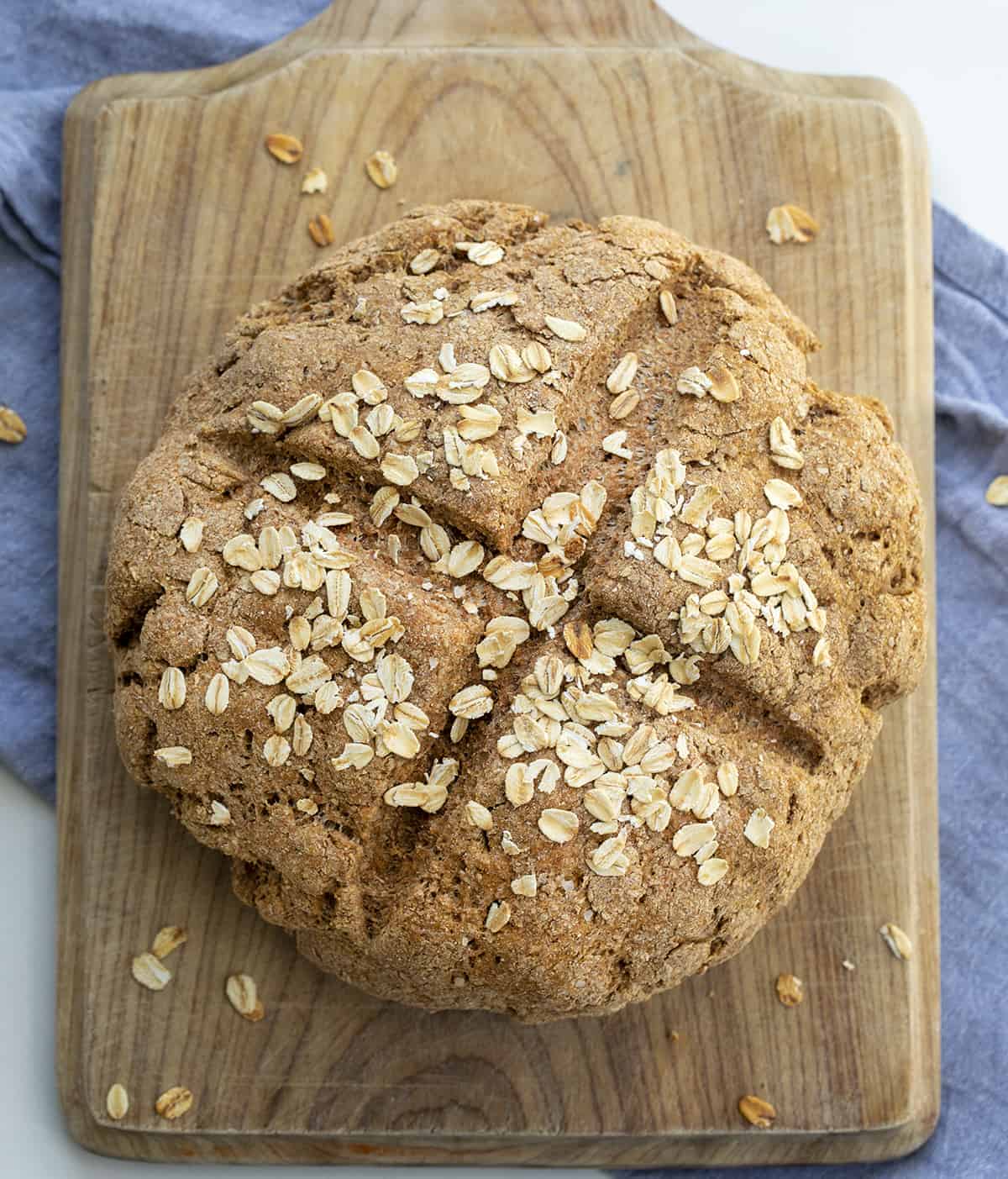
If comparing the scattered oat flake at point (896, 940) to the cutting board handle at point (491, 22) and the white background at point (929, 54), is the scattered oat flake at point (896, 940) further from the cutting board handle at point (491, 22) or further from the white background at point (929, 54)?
the cutting board handle at point (491, 22)

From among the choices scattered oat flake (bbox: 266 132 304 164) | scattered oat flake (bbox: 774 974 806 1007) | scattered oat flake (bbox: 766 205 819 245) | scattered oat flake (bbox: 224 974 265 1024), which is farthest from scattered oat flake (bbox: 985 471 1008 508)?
scattered oat flake (bbox: 224 974 265 1024)

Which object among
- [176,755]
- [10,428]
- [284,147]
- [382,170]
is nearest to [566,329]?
[382,170]

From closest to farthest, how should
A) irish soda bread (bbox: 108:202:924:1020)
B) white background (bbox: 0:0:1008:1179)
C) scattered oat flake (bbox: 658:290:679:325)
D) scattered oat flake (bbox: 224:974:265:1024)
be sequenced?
1. irish soda bread (bbox: 108:202:924:1020)
2. scattered oat flake (bbox: 658:290:679:325)
3. scattered oat flake (bbox: 224:974:265:1024)
4. white background (bbox: 0:0:1008:1179)

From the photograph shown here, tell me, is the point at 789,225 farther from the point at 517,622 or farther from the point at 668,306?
the point at 517,622

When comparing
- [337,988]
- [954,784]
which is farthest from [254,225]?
[954,784]

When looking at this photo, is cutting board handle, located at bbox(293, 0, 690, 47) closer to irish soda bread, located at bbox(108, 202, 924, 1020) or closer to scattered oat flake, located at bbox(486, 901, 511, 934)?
irish soda bread, located at bbox(108, 202, 924, 1020)

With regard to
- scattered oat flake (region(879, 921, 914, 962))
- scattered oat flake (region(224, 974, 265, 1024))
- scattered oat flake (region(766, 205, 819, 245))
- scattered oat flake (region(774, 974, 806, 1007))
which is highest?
scattered oat flake (region(766, 205, 819, 245))

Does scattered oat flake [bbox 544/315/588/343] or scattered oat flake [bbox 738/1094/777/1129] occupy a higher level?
scattered oat flake [bbox 544/315/588/343]

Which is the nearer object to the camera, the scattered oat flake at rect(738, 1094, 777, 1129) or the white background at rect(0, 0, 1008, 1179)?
the scattered oat flake at rect(738, 1094, 777, 1129)

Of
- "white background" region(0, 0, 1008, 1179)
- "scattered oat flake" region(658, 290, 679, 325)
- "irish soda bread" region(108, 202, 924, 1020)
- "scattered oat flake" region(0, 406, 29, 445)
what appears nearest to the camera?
"irish soda bread" region(108, 202, 924, 1020)
